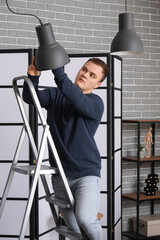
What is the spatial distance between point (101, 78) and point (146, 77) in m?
3.08

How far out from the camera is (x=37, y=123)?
14.2 ft

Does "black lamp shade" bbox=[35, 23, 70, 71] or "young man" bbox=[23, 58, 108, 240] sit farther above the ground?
"black lamp shade" bbox=[35, 23, 70, 71]

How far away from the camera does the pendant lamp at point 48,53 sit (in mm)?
2141

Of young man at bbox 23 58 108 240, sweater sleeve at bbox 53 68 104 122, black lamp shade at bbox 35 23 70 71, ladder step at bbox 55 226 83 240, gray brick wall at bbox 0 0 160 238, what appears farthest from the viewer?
gray brick wall at bbox 0 0 160 238

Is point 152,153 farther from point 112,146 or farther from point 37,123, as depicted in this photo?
point 37,123

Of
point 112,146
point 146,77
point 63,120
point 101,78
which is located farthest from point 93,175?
point 146,77

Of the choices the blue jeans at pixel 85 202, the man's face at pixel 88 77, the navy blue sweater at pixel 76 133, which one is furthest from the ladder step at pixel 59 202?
the man's face at pixel 88 77

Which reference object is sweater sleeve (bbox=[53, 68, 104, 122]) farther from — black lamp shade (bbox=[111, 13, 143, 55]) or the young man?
black lamp shade (bbox=[111, 13, 143, 55])

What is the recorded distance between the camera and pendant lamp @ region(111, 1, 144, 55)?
293 cm

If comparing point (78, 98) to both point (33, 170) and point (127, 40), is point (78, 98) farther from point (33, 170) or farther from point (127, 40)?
point (127, 40)

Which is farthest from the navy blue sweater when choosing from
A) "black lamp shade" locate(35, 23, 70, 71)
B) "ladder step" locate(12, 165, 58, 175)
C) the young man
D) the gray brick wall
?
the gray brick wall

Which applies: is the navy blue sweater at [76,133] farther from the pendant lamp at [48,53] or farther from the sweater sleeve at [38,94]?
the pendant lamp at [48,53]

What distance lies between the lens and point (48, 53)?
2146mm

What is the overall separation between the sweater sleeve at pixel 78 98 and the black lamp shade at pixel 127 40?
58cm
